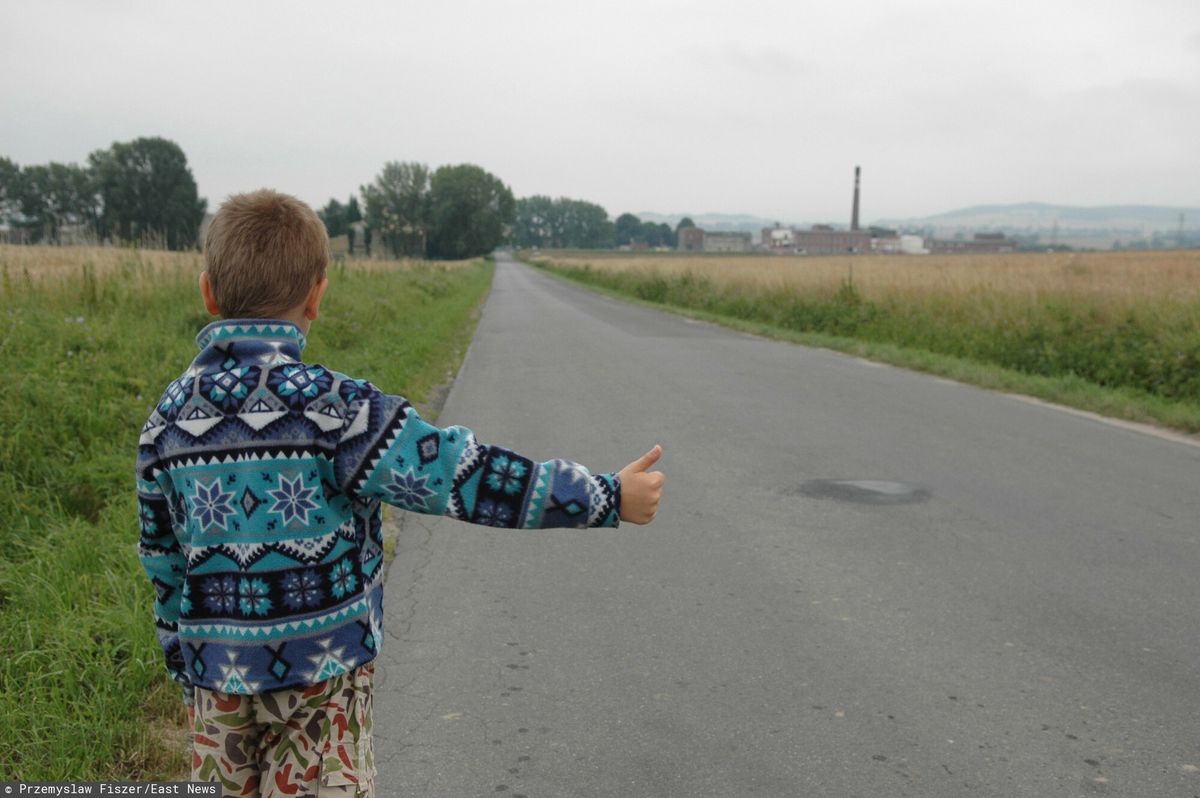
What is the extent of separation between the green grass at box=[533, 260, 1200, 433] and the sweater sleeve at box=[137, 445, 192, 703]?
34.4 ft

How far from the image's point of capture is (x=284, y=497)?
1.73 meters

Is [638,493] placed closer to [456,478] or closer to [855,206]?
[456,478]

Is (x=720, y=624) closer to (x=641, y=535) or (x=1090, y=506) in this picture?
(x=641, y=535)

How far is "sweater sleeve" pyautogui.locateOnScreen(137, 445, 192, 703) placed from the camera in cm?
183

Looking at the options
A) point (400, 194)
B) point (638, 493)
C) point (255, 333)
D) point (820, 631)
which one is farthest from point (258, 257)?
point (400, 194)

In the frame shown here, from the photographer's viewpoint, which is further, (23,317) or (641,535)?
(23,317)

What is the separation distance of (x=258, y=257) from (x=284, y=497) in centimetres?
45

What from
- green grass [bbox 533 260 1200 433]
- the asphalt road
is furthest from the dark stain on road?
green grass [bbox 533 260 1200 433]

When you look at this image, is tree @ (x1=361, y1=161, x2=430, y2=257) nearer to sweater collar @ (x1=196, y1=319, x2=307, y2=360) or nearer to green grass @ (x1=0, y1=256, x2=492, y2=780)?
green grass @ (x1=0, y1=256, x2=492, y2=780)

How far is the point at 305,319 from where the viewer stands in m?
1.90

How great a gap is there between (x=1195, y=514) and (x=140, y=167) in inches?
2944

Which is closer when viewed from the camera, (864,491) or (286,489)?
(286,489)

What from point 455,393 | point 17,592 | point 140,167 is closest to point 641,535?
point 17,592

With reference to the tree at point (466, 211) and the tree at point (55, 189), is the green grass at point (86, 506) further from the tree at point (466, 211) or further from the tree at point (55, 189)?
the tree at point (466, 211)
